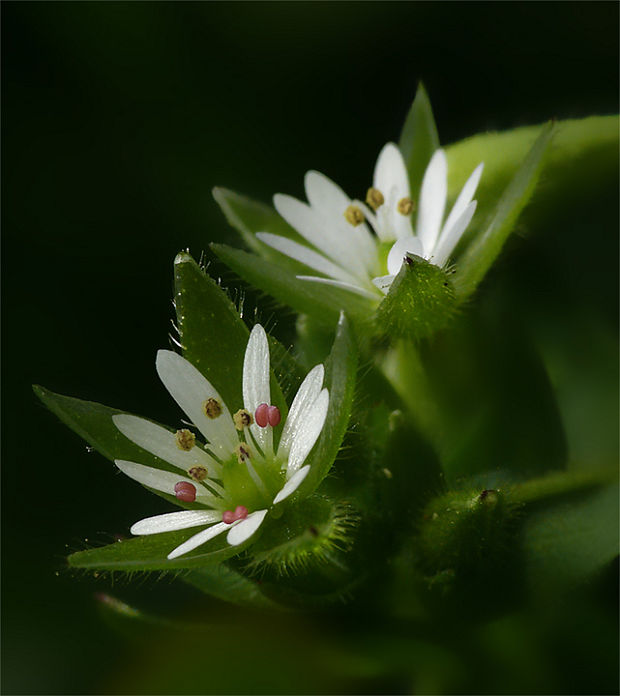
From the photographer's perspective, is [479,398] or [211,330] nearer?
[211,330]

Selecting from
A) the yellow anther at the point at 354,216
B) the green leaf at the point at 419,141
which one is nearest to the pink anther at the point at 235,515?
the yellow anther at the point at 354,216

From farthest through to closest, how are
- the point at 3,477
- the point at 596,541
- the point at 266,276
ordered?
the point at 3,477
the point at 266,276
the point at 596,541

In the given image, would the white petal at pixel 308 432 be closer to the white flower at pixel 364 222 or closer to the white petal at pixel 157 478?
the white petal at pixel 157 478

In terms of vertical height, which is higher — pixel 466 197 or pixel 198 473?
pixel 466 197

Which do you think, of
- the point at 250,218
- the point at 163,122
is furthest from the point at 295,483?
the point at 163,122

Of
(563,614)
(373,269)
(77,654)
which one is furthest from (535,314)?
(77,654)

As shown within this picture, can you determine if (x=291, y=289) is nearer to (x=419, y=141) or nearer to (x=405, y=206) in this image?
(x=405, y=206)

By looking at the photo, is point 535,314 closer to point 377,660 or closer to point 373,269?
point 373,269
